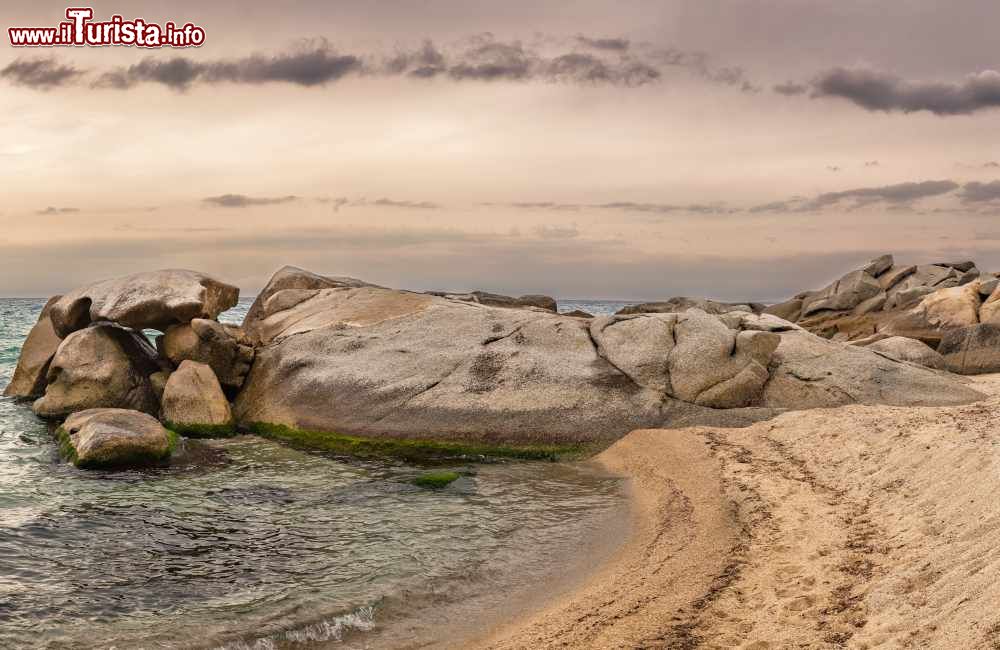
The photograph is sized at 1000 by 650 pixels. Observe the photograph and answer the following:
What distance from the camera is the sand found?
8.23 meters

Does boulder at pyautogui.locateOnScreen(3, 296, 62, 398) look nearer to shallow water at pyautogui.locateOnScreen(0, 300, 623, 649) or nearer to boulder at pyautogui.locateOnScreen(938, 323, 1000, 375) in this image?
shallow water at pyautogui.locateOnScreen(0, 300, 623, 649)

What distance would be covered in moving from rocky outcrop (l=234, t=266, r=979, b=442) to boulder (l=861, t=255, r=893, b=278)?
3020 cm

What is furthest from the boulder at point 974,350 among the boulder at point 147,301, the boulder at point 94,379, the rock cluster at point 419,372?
the boulder at point 94,379

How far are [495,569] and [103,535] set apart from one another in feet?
21.9

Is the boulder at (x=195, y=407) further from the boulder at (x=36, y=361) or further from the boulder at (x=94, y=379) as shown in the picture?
the boulder at (x=36, y=361)

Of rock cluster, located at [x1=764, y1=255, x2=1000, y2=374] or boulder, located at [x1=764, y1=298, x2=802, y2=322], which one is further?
boulder, located at [x1=764, y1=298, x2=802, y2=322]

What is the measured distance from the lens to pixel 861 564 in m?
9.98

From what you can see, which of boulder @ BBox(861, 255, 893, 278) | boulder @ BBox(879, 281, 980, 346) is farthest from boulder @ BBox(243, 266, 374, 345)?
boulder @ BBox(861, 255, 893, 278)

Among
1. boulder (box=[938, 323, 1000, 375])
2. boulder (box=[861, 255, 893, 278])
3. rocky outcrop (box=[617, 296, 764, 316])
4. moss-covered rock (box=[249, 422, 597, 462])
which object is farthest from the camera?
boulder (box=[861, 255, 893, 278])

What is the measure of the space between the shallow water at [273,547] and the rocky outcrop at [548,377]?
213 cm

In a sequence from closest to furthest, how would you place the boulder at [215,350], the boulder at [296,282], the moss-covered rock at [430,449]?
the moss-covered rock at [430,449], the boulder at [215,350], the boulder at [296,282]

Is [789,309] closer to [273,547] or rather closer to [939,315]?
[939,315]

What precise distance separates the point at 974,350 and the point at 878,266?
2455 centimetres

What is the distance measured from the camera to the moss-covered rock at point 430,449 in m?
18.6
